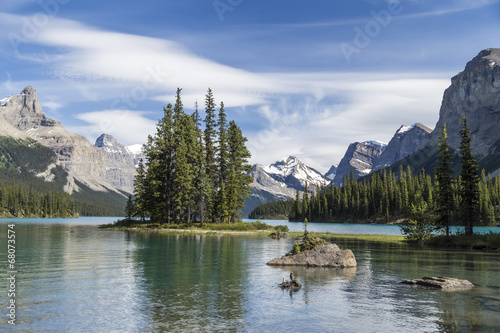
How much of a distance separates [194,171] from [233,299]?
70610 millimetres

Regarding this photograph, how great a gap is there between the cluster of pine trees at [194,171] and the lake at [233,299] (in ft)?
177

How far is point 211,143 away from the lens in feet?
330

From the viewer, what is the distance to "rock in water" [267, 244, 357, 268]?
36.0 meters

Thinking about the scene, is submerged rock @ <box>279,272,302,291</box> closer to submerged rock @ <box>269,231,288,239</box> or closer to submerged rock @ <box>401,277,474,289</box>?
submerged rock @ <box>401,277,474,289</box>

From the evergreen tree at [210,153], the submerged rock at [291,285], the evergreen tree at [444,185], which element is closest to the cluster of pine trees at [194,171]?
the evergreen tree at [210,153]

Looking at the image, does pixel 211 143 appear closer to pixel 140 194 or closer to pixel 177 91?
pixel 177 91

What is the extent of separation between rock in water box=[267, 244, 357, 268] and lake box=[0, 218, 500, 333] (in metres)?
1.38

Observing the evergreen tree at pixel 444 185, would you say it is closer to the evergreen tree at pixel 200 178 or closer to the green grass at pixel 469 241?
the green grass at pixel 469 241

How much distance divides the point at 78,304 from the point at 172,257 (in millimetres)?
21100

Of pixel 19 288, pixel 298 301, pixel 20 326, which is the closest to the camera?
pixel 20 326

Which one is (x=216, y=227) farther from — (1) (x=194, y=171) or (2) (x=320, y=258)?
(2) (x=320, y=258)

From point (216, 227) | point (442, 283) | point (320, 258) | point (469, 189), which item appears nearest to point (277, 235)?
→ point (216, 227)

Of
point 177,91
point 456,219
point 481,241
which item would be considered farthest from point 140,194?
point 456,219

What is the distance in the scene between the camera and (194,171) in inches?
3600
